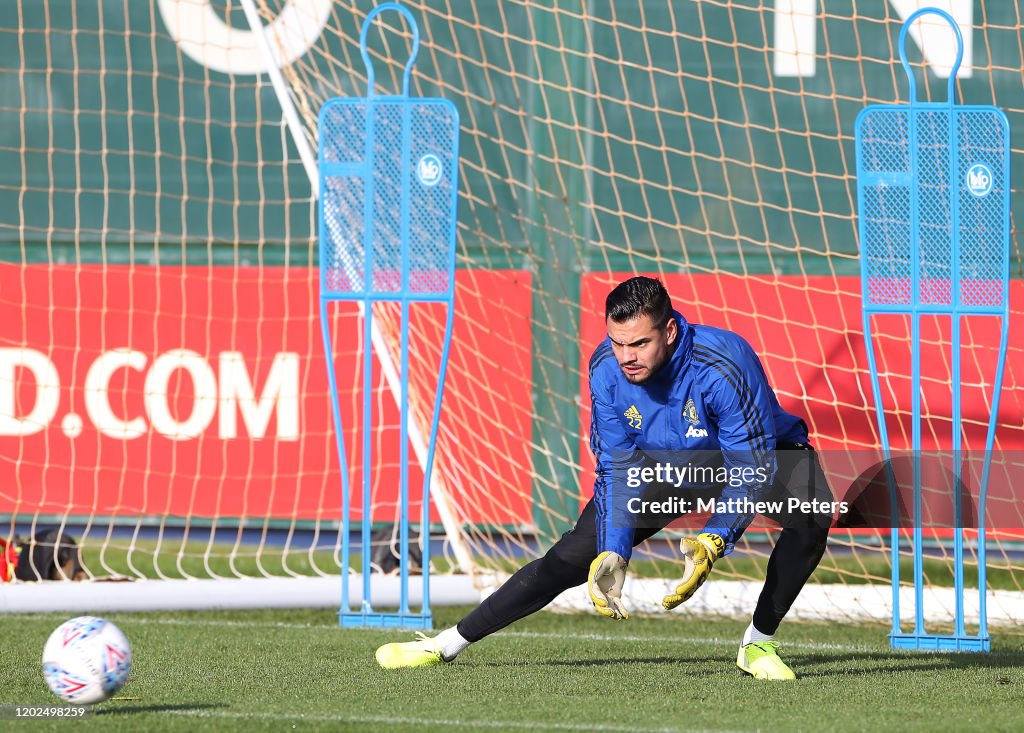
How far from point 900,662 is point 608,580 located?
1.42 m

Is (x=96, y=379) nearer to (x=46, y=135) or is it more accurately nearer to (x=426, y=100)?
(x=46, y=135)

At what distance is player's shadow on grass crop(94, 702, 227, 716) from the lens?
448 centimetres

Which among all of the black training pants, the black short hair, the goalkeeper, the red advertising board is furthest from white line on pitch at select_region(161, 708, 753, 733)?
the red advertising board

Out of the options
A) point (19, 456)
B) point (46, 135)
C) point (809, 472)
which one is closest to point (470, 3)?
point (46, 135)

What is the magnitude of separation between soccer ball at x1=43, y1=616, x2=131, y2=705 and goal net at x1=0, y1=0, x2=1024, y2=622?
3.63 m

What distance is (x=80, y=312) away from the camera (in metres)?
8.82

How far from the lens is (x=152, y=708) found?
180 inches

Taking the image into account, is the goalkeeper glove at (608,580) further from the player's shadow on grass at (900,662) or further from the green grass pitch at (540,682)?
the player's shadow on grass at (900,662)

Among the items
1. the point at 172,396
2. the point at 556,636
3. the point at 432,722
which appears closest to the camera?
the point at 432,722

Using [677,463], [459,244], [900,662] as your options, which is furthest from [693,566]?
[459,244]

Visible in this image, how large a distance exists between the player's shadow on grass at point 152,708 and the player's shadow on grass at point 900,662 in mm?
1924

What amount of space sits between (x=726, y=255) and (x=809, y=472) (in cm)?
367

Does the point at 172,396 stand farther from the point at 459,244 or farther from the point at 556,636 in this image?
the point at 556,636

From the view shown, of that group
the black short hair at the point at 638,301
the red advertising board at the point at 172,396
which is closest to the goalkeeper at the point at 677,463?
the black short hair at the point at 638,301
